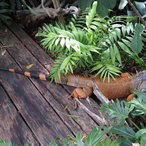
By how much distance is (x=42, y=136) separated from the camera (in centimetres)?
225

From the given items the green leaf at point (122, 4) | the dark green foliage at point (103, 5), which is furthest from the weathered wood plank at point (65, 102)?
the dark green foliage at point (103, 5)

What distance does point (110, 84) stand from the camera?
260 cm

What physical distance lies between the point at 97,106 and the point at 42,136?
51cm

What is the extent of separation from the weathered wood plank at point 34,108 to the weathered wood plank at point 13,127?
0.13 ft

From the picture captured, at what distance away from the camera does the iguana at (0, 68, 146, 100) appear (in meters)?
2.59

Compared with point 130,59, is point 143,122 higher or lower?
lower

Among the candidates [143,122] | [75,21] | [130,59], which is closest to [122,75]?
[130,59]

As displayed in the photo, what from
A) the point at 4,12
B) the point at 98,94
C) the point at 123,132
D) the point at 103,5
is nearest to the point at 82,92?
the point at 98,94

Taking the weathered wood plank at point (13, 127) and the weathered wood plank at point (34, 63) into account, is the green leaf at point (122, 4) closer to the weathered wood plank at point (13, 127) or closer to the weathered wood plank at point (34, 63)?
the weathered wood plank at point (34, 63)

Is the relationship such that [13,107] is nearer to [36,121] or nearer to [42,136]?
[36,121]

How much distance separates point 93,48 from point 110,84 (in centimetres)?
33

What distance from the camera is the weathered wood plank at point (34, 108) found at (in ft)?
7.47

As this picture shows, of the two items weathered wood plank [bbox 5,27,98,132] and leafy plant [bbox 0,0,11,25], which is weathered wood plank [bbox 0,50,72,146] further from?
leafy plant [bbox 0,0,11,25]

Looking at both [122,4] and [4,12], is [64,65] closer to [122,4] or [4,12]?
[122,4]
